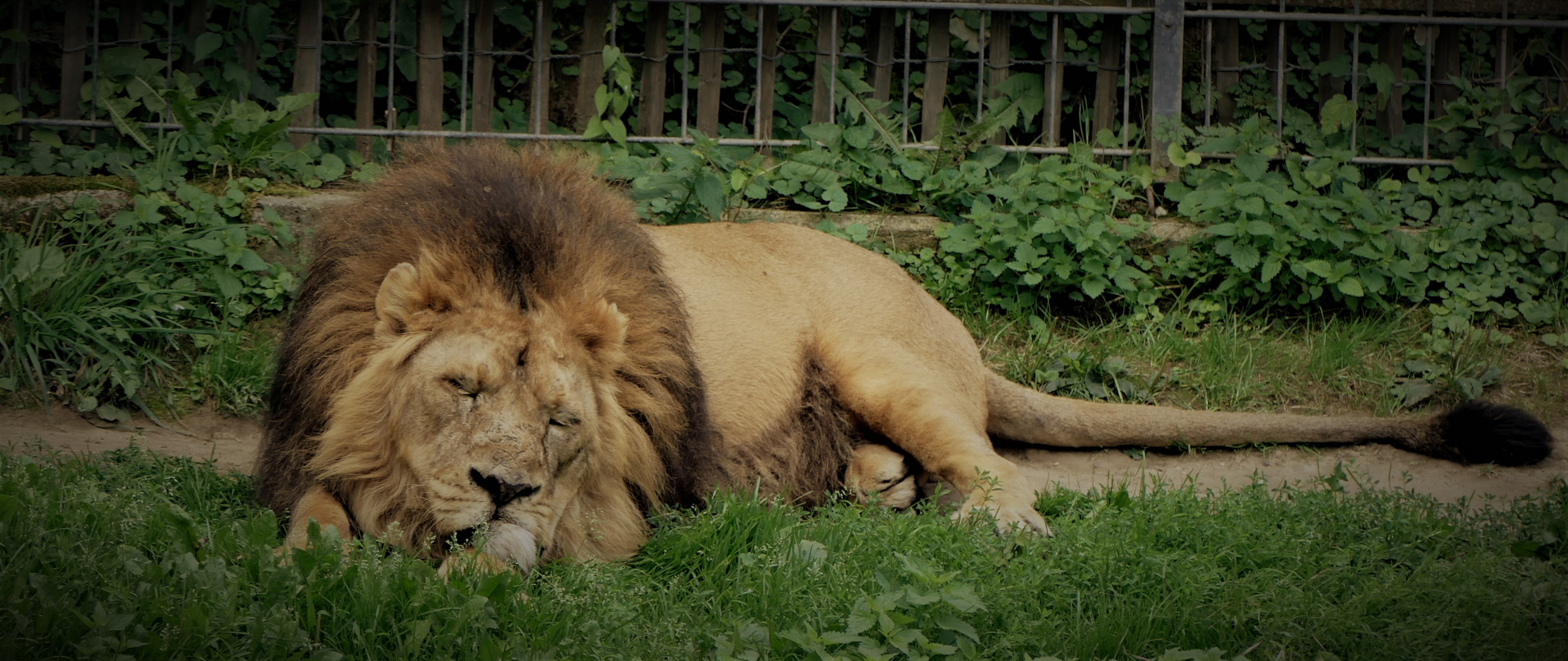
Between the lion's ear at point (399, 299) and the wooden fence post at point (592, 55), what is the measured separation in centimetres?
349

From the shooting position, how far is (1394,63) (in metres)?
6.27

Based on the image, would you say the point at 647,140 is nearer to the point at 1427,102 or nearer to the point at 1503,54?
the point at 1427,102

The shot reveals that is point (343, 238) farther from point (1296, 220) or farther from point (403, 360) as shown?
point (1296, 220)

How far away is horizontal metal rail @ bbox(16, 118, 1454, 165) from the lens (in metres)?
5.71

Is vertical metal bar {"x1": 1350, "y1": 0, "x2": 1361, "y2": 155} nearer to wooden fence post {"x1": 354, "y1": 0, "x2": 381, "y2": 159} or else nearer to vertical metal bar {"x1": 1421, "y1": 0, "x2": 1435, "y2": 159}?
vertical metal bar {"x1": 1421, "y1": 0, "x2": 1435, "y2": 159}

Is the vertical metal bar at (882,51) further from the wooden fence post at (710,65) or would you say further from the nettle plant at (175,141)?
the nettle plant at (175,141)

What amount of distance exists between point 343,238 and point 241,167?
2.81m

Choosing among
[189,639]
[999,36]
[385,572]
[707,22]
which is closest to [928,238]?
[999,36]

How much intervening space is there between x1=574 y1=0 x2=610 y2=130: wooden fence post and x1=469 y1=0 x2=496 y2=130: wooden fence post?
1.58 ft

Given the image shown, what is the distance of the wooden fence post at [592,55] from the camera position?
6145 mm

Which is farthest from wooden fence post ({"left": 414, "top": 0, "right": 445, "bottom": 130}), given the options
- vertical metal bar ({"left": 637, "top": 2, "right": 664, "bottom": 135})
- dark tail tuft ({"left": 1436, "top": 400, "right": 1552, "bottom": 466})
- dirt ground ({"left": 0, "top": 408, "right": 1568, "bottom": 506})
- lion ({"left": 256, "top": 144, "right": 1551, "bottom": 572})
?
dark tail tuft ({"left": 1436, "top": 400, "right": 1552, "bottom": 466})

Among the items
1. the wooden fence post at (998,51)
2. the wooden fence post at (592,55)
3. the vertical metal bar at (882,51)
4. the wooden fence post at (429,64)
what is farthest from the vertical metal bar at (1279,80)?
the wooden fence post at (429,64)

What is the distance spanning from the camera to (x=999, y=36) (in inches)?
246

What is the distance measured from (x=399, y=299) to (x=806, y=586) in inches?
47.4
